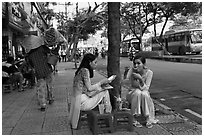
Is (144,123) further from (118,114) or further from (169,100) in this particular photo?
(169,100)

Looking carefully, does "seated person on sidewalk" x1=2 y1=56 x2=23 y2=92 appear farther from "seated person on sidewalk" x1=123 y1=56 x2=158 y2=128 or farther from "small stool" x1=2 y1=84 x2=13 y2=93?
"seated person on sidewalk" x1=123 y1=56 x2=158 y2=128

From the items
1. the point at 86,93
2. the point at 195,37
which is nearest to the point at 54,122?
the point at 86,93

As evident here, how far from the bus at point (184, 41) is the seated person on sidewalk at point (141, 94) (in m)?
25.8

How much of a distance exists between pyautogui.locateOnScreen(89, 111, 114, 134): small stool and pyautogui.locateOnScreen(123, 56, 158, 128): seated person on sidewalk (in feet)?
1.82

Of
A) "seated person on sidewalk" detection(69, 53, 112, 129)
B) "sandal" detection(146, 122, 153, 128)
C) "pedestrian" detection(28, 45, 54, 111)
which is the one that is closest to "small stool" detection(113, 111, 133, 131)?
"seated person on sidewalk" detection(69, 53, 112, 129)

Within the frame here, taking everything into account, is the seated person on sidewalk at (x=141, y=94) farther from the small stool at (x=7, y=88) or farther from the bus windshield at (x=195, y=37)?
the bus windshield at (x=195, y=37)

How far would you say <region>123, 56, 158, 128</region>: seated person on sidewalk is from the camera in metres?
4.69

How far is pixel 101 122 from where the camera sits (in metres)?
4.41

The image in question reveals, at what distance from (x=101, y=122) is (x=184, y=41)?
2738cm

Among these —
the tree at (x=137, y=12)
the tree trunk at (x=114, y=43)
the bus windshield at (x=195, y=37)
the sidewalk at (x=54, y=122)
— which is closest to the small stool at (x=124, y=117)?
the sidewalk at (x=54, y=122)

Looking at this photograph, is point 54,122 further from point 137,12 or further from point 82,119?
point 137,12

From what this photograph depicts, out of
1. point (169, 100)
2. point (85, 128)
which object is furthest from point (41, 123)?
point (169, 100)

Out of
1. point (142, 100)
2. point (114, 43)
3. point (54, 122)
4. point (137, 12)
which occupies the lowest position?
point (54, 122)

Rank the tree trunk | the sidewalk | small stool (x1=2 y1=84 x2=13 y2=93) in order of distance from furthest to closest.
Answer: small stool (x1=2 y1=84 x2=13 y2=93)
the tree trunk
the sidewalk
